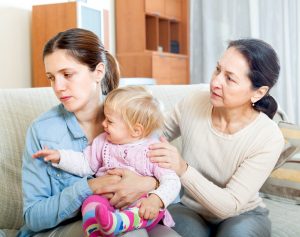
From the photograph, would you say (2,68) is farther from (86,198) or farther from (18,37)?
(86,198)

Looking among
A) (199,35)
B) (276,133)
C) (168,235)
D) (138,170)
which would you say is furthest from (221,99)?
(199,35)

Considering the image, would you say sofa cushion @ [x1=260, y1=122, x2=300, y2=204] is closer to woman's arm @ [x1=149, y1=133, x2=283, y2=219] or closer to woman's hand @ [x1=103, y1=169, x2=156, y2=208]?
woman's arm @ [x1=149, y1=133, x2=283, y2=219]

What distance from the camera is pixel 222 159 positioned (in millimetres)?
1549

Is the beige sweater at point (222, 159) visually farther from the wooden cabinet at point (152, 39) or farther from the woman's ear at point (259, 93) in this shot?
the wooden cabinet at point (152, 39)

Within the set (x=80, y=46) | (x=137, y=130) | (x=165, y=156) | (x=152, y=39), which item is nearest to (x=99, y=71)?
(x=80, y=46)

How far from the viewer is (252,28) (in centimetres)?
446

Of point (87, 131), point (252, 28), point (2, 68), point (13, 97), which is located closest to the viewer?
point (87, 131)

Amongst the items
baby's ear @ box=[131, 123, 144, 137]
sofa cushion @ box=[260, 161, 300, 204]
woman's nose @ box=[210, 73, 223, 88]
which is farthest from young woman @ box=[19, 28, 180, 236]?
sofa cushion @ box=[260, 161, 300, 204]

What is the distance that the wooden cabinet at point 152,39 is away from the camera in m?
4.40

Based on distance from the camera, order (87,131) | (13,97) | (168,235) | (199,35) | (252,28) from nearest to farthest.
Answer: (168,235) < (87,131) < (13,97) < (252,28) < (199,35)

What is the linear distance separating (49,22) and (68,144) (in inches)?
92.5

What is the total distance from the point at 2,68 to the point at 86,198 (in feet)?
7.70

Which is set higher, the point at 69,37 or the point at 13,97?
the point at 69,37

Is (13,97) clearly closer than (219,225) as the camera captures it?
No
